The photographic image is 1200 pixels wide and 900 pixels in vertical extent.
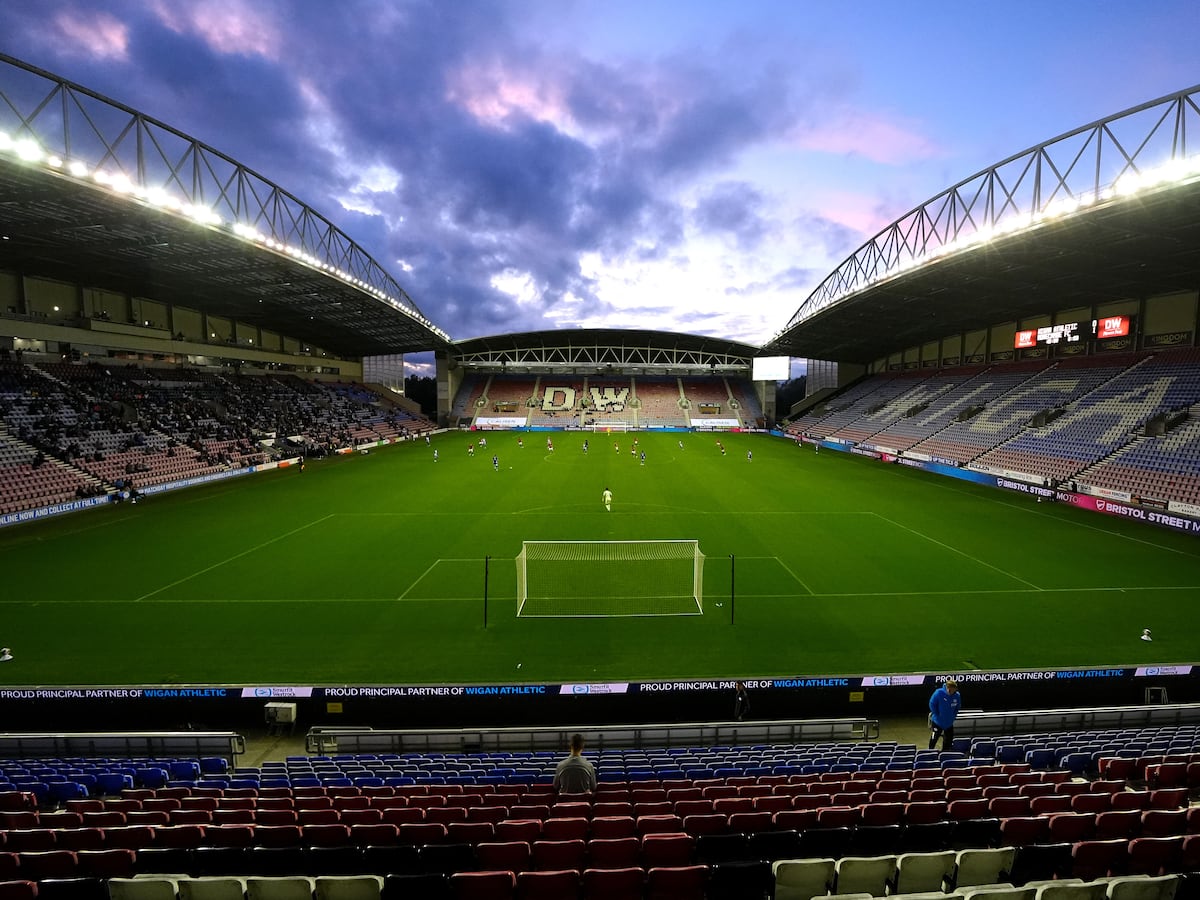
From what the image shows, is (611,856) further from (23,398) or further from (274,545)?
(23,398)

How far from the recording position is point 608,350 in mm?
87938

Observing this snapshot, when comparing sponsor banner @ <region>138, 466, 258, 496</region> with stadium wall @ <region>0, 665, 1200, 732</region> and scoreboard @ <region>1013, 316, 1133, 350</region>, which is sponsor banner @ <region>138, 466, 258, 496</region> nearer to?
stadium wall @ <region>0, 665, 1200, 732</region>

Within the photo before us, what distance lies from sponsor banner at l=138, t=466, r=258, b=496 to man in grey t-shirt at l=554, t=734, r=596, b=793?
34514 mm

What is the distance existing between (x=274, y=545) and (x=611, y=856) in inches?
830

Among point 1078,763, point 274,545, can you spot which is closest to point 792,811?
point 1078,763

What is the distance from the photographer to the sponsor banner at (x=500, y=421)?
81.9 metres

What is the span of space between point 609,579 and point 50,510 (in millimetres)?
27636

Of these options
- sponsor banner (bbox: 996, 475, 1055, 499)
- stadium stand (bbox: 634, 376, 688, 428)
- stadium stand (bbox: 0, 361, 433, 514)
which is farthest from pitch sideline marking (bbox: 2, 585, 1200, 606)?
stadium stand (bbox: 634, 376, 688, 428)

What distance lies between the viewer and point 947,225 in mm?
35000

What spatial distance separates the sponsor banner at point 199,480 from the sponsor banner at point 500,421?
139ft

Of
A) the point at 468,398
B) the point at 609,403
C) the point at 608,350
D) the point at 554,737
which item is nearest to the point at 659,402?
the point at 609,403

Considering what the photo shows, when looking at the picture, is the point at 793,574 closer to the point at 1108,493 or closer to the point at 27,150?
the point at 1108,493

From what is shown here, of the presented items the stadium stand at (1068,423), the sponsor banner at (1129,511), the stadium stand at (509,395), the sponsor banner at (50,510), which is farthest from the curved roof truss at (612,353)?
the sponsor banner at (50,510)

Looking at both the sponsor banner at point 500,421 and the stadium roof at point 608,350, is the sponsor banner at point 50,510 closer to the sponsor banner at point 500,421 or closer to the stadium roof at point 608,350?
the sponsor banner at point 500,421
